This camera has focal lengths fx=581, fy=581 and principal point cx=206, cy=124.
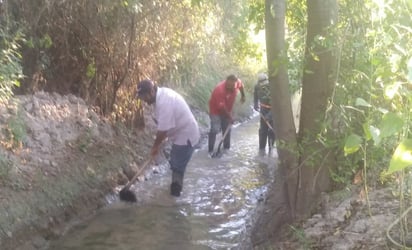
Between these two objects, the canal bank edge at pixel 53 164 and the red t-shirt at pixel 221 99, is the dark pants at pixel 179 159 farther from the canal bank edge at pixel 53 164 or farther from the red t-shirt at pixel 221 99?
the red t-shirt at pixel 221 99

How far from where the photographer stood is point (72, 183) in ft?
23.4

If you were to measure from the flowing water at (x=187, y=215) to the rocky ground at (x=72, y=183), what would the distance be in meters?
0.30

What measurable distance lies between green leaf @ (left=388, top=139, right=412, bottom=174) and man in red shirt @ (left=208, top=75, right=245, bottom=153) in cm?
783

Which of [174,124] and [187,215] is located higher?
[174,124]

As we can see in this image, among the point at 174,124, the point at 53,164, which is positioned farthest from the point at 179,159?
the point at 53,164

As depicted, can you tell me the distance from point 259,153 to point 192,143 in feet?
12.4

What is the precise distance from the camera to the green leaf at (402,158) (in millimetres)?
2141

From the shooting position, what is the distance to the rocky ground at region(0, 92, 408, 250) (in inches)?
172

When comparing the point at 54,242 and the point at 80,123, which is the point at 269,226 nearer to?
the point at 54,242

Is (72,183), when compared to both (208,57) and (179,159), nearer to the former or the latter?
(179,159)

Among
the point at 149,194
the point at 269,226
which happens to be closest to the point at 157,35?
the point at 149,194

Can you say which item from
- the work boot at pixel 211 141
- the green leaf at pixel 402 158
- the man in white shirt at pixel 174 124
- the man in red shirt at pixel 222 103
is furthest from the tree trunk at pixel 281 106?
the work boot at pixel 211 141

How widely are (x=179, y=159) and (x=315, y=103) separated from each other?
302 centimetres

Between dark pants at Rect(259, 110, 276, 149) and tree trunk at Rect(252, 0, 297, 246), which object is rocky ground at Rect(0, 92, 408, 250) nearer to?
tree trunk at Rect(252, 0, 297, 246)
